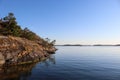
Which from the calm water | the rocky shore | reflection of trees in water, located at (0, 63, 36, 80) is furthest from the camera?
the rocky shore

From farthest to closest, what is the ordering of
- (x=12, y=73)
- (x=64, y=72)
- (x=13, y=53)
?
(x=13, y=53), (x=64, y=72), (x=12, y=73)

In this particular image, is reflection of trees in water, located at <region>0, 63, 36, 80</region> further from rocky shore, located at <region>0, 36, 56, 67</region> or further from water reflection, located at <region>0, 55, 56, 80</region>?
rocky shore, located at <region>0, 36, 56, 67</region>

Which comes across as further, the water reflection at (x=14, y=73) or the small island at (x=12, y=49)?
the small island at (x=12, y=49)

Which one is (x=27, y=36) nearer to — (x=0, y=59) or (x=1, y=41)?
(x=1, y=41)

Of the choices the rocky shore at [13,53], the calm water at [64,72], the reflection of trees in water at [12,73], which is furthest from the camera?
the rocky shore at [13,53]

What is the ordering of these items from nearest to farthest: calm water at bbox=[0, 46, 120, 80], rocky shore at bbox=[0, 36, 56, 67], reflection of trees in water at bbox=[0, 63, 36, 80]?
reflection of trees in water at bbox=[0, 63, 36, 80] < calm water at bbox=[0, 46, 120, 80] < rocky shore at bbox=[0, 36, 56, 67]

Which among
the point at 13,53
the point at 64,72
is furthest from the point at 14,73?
the point at 13,53

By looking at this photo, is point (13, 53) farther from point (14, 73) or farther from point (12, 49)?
point (14, 73)

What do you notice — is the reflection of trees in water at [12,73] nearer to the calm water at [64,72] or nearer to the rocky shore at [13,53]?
the calm water at [64,72]

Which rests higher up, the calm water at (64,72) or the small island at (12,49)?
the small island at (12,49)

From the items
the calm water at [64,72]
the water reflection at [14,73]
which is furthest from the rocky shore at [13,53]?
the water reflection at [14,73]

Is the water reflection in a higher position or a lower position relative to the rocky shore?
lower

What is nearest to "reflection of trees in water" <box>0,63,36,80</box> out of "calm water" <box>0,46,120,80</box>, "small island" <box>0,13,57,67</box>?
"calm water" <box>0,46,120,80</box>

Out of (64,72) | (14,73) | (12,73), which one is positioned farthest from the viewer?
(64,72)
